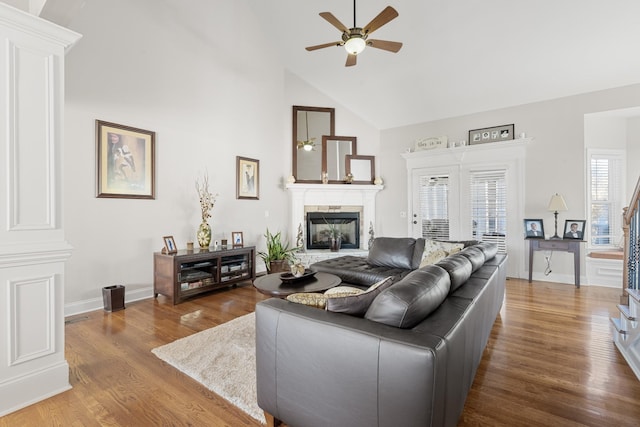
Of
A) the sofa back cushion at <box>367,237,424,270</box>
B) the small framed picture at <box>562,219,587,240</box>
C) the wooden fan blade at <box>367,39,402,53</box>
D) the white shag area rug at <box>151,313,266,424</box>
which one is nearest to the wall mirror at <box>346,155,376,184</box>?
the sofa back cushion at <box>367,237,424,270</box>

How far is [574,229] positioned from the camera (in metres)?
4.75

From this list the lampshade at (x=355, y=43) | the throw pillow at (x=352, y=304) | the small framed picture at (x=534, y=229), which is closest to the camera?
the throw pillow at (x=352, y=304)

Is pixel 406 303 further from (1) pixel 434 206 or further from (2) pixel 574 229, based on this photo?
(1) pixel 434 206

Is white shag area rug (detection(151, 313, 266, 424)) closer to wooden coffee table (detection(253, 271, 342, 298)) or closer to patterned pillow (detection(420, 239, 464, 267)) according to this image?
wooden coffee table (detection(253, 271, 342, 298))

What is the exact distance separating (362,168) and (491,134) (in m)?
2.47

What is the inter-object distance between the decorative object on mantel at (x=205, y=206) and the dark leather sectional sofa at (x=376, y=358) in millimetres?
2989

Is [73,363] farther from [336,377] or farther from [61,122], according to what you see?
[336,377]

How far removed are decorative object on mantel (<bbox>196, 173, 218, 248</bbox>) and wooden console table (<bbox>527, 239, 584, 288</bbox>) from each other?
16.2 ft

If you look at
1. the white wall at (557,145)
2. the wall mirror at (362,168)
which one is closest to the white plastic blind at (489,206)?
the white wall at (557,145)

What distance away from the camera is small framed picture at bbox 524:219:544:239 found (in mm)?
4998

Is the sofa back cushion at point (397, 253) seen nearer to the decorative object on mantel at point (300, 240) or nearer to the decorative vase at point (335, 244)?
the decorative vase at point (335, 244)

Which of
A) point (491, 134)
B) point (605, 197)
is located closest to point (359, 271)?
point (491, 134)

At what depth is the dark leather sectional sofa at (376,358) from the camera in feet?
3.83

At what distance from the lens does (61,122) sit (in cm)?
206
